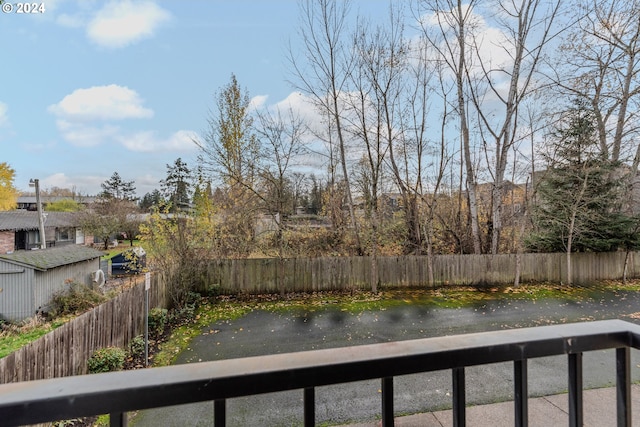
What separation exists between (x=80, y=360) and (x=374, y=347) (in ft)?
17.0

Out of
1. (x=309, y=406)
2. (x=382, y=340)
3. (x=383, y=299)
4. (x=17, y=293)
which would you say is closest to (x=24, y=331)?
(x=17, y=293)

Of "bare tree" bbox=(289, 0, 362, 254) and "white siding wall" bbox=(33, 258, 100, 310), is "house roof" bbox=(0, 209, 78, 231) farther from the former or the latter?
"bare tree" bbox=(289, 0, 362, 254)

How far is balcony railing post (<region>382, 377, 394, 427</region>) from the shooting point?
2.48 feet

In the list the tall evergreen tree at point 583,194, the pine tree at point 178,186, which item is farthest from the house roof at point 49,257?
the tall evergreen tree at point 583,194

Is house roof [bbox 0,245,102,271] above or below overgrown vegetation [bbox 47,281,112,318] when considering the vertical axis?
above

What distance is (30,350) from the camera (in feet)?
10.7

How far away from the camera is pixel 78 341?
13.5ft

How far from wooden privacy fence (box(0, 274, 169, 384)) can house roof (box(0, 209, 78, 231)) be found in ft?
55.2

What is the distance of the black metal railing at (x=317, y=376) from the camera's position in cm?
54

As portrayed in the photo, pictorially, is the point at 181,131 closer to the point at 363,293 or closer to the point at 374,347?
the point at 363,293

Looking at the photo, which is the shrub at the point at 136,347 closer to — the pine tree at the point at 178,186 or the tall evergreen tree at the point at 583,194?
the pine tree at the point at 178,186

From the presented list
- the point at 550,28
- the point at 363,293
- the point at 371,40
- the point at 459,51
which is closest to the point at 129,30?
the point at 371,40

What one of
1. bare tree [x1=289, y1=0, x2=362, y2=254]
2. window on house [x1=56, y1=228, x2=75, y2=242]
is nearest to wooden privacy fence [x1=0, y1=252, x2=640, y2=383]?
bare tree [x1=289, y1=0, x2=362, y2=254]

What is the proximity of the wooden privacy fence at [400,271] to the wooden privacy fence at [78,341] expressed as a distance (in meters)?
2.80
